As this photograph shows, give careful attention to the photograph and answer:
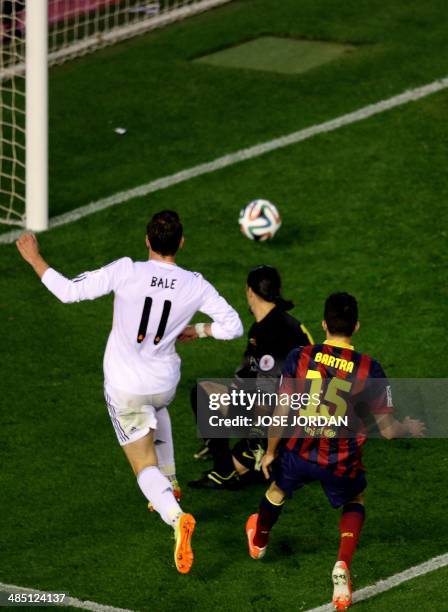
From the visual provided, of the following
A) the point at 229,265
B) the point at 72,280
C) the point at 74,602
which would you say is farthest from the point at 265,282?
the point at 229,265

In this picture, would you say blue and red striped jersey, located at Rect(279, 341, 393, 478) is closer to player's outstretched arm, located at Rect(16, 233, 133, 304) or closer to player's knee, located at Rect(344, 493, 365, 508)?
player's knee, located at Rect(344, 493, 365, 508)

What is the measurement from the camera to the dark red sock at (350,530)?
8023mm

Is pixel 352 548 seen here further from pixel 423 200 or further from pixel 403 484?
pixel 423 200

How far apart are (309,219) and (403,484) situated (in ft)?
15.3

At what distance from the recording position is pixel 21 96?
16.2m

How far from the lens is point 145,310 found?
320 inches

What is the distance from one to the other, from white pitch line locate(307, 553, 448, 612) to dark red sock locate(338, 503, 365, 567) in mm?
250

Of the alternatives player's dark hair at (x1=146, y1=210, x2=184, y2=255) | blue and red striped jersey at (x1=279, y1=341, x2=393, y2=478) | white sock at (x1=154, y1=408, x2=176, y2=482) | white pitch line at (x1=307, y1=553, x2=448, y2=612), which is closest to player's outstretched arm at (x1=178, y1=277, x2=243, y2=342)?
player's dark hair at (x1=146, y1=210, x2=184, y2=255)

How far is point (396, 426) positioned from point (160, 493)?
1.53m

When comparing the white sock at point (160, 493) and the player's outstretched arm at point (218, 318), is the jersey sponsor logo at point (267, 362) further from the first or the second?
the white sock at point (160, 493)

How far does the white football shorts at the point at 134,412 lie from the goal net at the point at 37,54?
5.43m

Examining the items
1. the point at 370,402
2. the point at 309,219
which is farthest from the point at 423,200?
the point at 370,402

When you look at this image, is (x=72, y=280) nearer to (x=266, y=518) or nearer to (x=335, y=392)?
(x=335, y=392)

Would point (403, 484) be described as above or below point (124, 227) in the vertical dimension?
below
